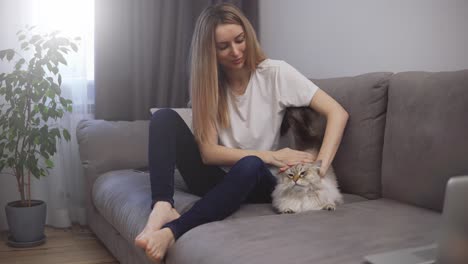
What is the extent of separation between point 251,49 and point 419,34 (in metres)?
0.70

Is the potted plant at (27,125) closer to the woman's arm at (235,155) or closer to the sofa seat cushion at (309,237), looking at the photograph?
the woman's arm at (235,155)

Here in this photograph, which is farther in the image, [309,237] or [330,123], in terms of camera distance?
[330,123]

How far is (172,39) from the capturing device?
308 cm

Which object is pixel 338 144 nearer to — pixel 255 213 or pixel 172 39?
pixel 255 213

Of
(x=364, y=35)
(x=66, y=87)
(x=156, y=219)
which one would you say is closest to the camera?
(x=156, y=219)

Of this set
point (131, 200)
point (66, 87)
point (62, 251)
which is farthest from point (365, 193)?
point (66, 87)

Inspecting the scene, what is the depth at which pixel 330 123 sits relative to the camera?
5.72ft

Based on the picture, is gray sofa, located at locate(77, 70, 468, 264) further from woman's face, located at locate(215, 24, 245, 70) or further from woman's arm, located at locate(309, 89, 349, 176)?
woman's face, located at locate(215, 24, 245, 70)

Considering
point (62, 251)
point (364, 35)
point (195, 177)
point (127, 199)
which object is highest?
point (364, 35)

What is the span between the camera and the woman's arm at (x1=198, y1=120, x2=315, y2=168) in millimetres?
1734

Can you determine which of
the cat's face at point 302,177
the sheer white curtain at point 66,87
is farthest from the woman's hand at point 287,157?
the sheer white curtain at point 66,87

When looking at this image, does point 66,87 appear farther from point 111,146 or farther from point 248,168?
point 248,168

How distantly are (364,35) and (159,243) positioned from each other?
1.48 m

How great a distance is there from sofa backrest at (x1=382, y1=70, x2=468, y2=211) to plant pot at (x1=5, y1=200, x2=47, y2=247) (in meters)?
1.77
